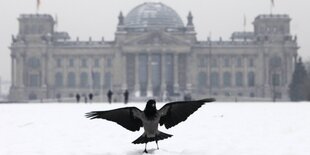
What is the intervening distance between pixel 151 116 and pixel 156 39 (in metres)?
110

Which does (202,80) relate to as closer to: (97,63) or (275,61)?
(275,61)

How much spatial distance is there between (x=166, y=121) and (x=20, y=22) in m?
119

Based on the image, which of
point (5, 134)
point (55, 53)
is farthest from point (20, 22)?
point (5, 134)

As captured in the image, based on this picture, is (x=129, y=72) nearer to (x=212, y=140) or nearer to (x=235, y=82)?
(x=235, y=82)

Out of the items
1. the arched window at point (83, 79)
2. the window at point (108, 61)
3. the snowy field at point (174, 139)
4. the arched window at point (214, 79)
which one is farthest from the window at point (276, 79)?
the snowy field at point (174, 139)

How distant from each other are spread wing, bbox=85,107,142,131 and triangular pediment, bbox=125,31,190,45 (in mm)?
109508

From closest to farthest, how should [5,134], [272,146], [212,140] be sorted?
[272,146]
[212,140]
[5,134]

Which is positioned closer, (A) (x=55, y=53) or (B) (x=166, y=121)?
(B) (x=166, y=121)

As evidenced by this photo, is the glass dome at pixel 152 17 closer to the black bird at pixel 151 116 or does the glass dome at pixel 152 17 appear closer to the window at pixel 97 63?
the window at pixel 97 63

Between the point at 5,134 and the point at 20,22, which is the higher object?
the point at 20,22

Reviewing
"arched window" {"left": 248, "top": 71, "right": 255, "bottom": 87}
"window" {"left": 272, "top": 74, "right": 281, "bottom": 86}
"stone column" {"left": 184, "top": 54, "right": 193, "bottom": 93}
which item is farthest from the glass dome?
"window" {"left": 272, "top": 74, "right": 281, "bottom": 86}

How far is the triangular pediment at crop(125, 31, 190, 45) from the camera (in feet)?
400

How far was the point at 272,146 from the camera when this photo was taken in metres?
14.0

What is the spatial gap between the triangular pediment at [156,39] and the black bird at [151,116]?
109 metres
